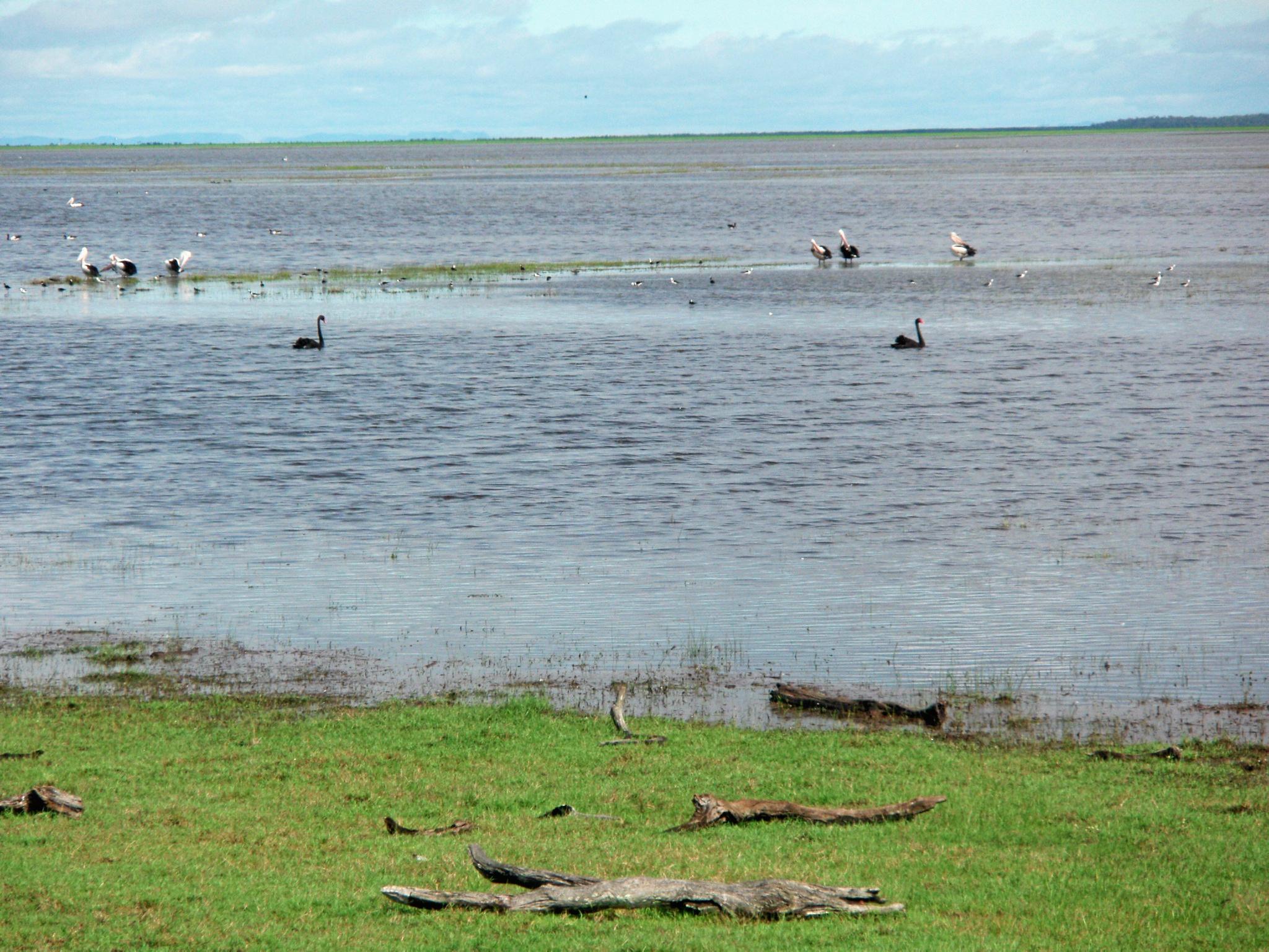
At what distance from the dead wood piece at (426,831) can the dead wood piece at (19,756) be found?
365 cm

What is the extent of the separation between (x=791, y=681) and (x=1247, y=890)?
6.19 metres

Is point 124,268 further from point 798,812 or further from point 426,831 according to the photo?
point 798,812

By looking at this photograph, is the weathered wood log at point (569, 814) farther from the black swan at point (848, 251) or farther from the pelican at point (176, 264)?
the black swan at point (848, 251)

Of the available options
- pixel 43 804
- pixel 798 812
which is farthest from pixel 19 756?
pixel 798 812

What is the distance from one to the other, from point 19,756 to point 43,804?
1716 mm

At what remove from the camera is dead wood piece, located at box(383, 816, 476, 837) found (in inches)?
408

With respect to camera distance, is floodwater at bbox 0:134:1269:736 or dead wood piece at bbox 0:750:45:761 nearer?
dead wood piece at bbox 0:750:45:761

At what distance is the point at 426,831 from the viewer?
34.1 ft

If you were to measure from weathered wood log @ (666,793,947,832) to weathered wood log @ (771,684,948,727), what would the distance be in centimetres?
285

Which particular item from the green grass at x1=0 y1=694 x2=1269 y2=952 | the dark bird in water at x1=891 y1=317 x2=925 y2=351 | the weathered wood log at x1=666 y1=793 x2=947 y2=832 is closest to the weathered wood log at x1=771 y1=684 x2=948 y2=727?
the green grass at x1=0 y1=694 x2=1269 y2=952

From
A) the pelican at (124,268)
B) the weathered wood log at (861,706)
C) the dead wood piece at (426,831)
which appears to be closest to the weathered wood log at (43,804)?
the dead wood piece at (426,831)

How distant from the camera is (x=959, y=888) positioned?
912cm

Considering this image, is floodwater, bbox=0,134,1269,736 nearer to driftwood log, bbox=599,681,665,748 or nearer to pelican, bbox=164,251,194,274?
driftwood log, bbox=599,681,665,748

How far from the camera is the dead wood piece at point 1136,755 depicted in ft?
39.9
